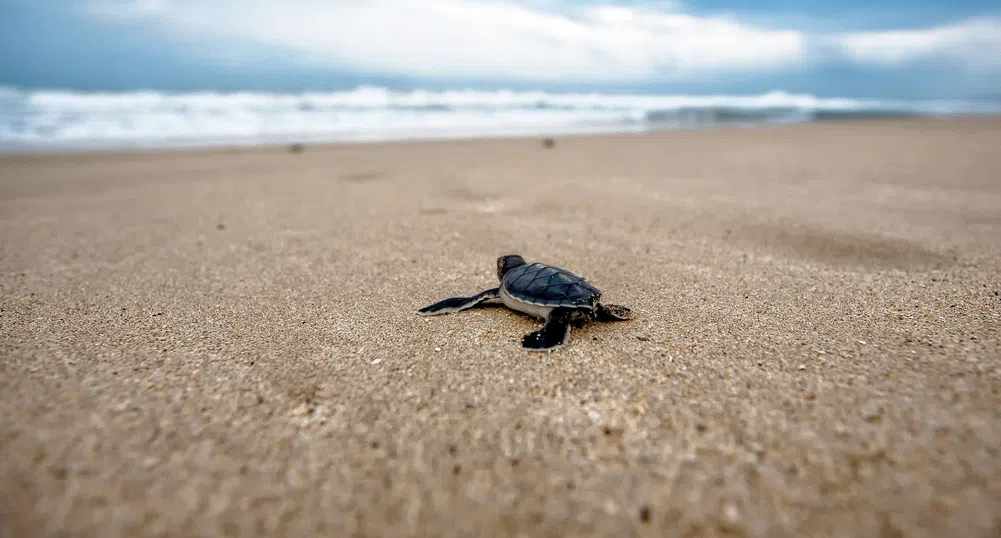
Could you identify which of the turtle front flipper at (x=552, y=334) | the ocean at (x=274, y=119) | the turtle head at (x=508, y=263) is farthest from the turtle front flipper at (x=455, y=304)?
the ocean at (x=274, y=119)

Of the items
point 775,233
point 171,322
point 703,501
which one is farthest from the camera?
point 775,233

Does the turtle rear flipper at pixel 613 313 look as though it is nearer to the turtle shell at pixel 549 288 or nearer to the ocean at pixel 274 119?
the turtle shell at pixel 549 288

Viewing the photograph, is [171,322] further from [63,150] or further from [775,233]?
[63,150]

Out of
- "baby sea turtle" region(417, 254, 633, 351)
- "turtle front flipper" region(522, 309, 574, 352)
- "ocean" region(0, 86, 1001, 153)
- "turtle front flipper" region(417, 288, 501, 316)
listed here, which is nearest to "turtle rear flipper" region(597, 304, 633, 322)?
"baby sea turtle" region(417, 254, 633, 351)

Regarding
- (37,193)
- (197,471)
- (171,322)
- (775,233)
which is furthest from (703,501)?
(37,193)

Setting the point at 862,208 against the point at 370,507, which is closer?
the point at 370,507

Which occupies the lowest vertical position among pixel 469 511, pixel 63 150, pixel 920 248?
pixel 469 511

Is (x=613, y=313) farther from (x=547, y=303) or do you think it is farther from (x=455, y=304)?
(x=455, y=304)
